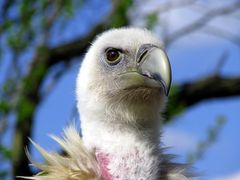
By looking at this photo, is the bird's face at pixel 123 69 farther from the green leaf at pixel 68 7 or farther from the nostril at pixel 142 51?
the green leaf at pixel 68 7

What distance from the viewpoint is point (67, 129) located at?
3.69 meters

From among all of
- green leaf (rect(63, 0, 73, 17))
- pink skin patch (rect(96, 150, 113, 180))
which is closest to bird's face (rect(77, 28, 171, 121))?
pink skin patch (rect(96, 150, 113, 180))

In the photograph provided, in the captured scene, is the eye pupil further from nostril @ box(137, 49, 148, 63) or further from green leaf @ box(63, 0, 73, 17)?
green leaf @ box(63, 0, 73, 17)

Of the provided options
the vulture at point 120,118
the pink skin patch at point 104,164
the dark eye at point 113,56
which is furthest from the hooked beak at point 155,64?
the pink skin patch at point 104,164

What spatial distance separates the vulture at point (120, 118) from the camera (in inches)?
139

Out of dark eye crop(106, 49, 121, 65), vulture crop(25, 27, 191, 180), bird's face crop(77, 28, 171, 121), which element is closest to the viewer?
vulture crop(25, 27, 191, 180)

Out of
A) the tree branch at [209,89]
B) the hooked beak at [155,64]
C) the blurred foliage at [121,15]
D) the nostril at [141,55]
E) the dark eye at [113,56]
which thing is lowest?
the hooked beak at [155,64]

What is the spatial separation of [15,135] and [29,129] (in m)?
0.19

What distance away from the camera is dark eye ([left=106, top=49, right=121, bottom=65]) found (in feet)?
12.7

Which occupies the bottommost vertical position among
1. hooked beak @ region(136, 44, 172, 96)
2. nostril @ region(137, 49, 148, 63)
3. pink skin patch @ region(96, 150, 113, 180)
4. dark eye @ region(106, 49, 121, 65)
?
pink skin patch @ region(96, 150, 113, 180)

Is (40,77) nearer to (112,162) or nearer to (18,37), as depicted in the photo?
(18,37)

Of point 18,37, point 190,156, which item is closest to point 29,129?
point 18,37

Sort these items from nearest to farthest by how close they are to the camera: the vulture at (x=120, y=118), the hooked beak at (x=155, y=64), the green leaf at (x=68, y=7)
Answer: the hooked beak at (x=155, y=64)
the vulture at (x=120, y=118)
the green leaf at (x=68, y=7)

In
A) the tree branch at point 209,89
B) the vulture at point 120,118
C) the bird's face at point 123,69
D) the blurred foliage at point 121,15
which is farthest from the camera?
the tree branch at point 209,89
